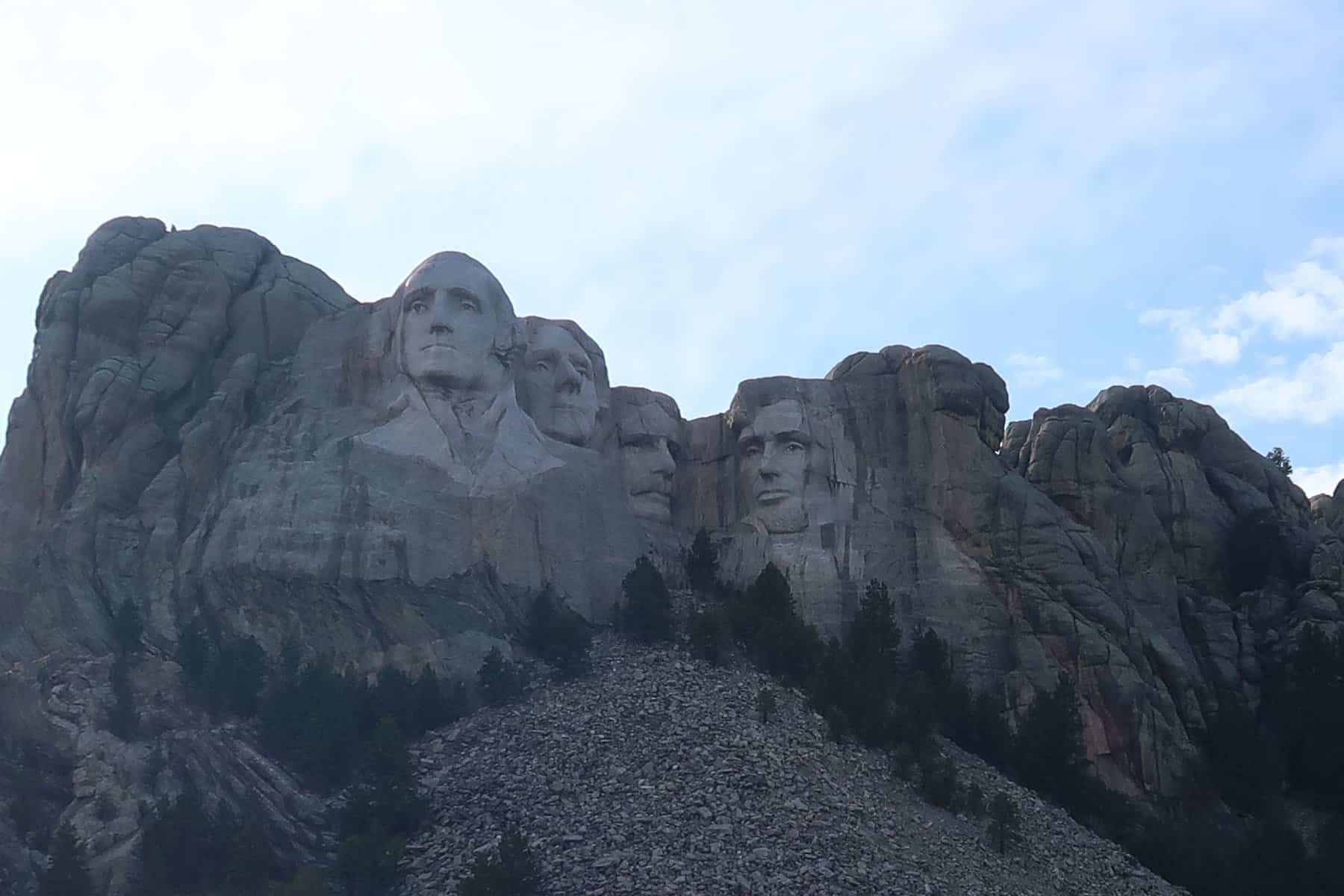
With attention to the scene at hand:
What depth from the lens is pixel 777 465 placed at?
45.9 metres

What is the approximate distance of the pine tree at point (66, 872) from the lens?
113ft

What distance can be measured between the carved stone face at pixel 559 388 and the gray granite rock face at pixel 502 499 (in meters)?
0.07

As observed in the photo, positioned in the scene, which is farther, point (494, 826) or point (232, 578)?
point (232, 578)

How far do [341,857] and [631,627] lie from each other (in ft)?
30.9

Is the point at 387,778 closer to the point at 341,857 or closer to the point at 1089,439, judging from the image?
the point at 341,857

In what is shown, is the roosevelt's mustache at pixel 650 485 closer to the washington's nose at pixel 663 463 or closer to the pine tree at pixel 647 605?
the washington's nose at pixel 663 463

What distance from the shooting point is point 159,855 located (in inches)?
1377

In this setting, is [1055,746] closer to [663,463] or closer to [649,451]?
[663,463]

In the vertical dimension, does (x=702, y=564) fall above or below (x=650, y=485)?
below

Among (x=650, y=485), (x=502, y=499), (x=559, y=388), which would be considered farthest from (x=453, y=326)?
(x=650, y=485)

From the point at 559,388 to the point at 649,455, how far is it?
7.61ft

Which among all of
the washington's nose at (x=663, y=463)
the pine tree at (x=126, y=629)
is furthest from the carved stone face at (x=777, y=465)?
the pine tree at (x=126, y=629)

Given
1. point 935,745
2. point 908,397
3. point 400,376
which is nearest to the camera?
point 935,745

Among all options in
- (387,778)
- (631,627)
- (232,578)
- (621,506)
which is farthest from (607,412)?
(387,778)
